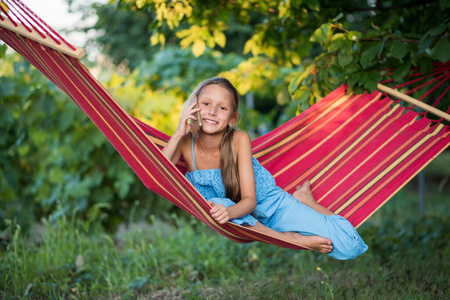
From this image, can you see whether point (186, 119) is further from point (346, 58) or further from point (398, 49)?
point (398, 49)

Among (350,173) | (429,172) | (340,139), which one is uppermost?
(340,139)

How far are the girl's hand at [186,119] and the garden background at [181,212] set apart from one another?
47cm

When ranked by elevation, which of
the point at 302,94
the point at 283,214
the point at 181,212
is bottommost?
the point at 181,212

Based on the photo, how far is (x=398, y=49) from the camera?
2014mm

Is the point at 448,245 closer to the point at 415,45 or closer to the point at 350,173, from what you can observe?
the point at 350,173

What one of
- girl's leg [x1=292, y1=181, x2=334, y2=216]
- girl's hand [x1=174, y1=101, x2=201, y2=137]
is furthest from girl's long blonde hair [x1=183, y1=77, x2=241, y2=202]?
girl's leg [x1=292, y1=181, x2=334, y2=216]

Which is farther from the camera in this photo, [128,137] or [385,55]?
[385,55]

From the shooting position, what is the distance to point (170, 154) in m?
1.92

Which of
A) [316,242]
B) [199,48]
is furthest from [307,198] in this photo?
[199,48]

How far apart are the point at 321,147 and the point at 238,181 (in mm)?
565

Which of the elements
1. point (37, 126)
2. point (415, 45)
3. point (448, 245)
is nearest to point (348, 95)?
point (415, 45)

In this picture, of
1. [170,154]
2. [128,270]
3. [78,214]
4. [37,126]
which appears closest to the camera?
[170,154]

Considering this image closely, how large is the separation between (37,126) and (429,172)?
6.03 metres

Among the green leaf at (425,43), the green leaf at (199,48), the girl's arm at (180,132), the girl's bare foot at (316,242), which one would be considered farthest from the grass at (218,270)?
the green leaf at (199,48)
